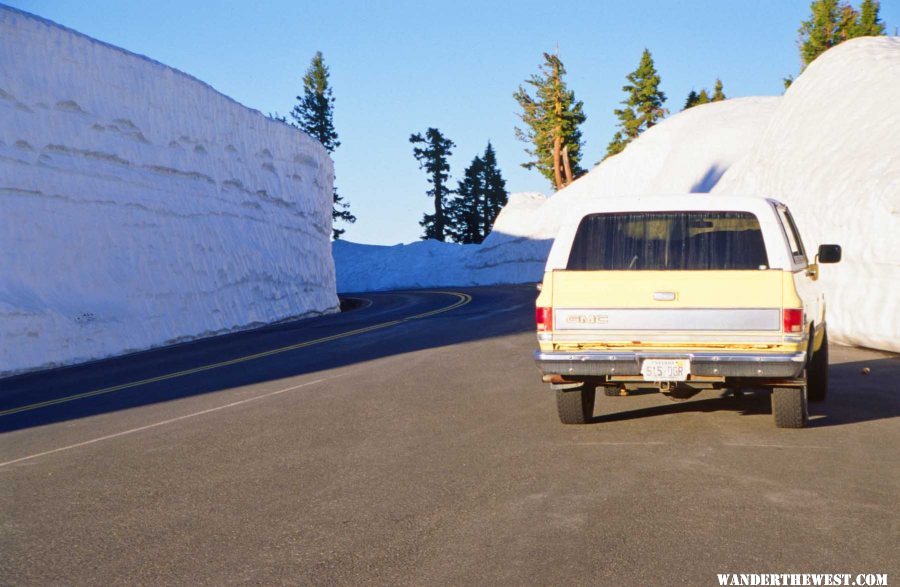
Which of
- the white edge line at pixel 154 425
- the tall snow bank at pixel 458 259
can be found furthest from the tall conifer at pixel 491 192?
the white edge line at pixel 154 425

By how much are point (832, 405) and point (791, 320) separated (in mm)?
2645

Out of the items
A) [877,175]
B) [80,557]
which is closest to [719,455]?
[80,557]

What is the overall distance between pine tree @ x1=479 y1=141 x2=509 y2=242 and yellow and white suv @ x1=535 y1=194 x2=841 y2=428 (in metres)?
101

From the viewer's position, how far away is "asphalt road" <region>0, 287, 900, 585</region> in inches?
197

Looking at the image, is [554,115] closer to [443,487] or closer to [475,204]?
[475,204]

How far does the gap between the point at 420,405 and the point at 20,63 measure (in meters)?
16.4

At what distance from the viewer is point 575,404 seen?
8.74 metres

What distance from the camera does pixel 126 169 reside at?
26.2m

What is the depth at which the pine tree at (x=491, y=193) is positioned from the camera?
110m

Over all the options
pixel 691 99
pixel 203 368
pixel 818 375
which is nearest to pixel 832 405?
pixel 818 375

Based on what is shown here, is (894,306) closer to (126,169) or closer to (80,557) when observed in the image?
(80,557)

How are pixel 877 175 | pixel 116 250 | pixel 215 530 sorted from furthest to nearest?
1. pixel 116 250
2. pixel 877 175
3. pixel 215 530

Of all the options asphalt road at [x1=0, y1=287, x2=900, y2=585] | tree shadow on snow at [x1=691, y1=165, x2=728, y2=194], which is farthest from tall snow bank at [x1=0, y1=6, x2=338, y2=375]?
tree shadow on snow at [x1=691, y1=165, x2=728, y2=194]

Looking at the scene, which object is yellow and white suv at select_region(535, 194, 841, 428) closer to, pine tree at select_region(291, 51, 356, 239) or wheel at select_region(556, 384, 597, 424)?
A: wheel at select_region(556, 384, 597, 424)
